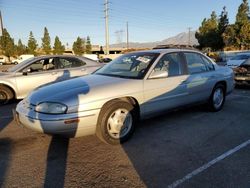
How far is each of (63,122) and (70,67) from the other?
15.1 ft

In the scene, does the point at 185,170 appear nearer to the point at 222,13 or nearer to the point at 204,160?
the point at 204,160

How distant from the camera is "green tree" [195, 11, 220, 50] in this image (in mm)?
54906

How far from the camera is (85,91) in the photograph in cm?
372

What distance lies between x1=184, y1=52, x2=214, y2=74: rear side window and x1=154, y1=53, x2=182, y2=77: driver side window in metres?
0.31

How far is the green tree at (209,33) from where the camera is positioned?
54.9 metres

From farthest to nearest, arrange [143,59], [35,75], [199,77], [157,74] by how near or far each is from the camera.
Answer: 1. [35,75]
2. [199,77]
3. [143,59]
4. [157,74]

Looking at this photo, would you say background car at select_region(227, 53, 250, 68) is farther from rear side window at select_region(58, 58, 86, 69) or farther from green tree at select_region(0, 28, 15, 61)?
green tree at select_region(0, 28, 15, 61)

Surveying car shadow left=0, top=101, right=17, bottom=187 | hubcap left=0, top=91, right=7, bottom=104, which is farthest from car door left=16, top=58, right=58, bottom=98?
car shadow left=0, top=101, right=17, bottom=187

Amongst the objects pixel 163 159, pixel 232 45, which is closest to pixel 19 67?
pixel 163 159

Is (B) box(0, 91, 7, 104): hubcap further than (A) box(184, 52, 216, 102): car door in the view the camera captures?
Yes

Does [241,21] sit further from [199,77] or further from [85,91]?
[85,91]

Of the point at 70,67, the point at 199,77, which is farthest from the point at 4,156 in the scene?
the point at 70,67

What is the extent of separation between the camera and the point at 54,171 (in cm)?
319

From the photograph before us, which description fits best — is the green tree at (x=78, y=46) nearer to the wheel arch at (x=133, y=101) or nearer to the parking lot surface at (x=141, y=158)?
the parking lot surface at (x=141, y=158)
